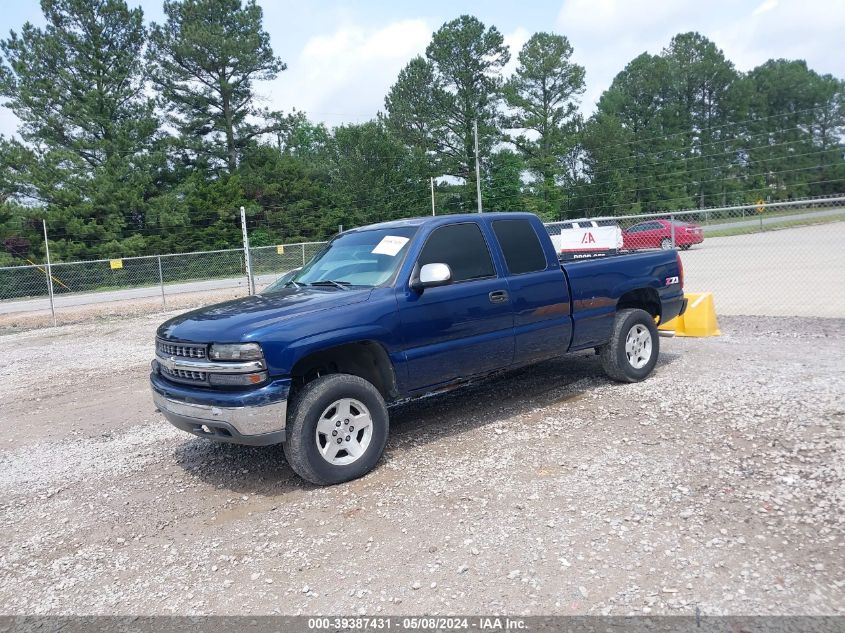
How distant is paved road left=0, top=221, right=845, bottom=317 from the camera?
38.6ft

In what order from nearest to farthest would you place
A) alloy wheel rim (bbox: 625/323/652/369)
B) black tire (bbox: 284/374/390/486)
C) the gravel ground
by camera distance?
1. the gravel ground
2. black tire (bbox: 284/374/390/486)
3. alloy wheel rim (bbox: 625/323/652/369)

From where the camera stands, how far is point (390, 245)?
17.9 ft

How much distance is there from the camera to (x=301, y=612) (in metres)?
3.20

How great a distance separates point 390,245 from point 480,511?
238cm

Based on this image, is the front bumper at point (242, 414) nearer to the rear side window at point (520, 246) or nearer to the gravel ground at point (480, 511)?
the gravel ground at point (480, 511)

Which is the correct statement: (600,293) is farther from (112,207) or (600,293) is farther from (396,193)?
(396,193)

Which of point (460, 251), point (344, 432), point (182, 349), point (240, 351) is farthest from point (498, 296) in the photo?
point (182, 349)

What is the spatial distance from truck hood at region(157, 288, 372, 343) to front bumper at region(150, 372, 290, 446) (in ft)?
1.27

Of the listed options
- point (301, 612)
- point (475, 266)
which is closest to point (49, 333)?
point (475, 266)

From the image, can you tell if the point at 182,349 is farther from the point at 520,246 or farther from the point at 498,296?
the point at 520,246

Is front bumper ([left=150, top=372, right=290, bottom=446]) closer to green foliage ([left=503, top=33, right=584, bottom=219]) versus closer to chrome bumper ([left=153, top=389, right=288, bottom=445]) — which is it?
chrome bumper ([left=153, top=389, right=288, bottom=445])

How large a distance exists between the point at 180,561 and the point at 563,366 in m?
5.29

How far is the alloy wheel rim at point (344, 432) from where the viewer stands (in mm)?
4605

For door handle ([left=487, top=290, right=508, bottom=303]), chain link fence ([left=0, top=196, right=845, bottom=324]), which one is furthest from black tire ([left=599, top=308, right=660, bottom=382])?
chain link fence ([left=0, top=196, right=845, bottom=324])
